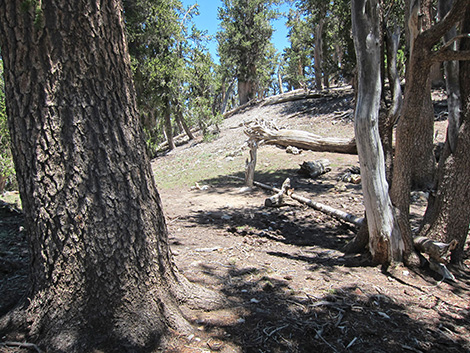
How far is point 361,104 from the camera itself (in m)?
3.71

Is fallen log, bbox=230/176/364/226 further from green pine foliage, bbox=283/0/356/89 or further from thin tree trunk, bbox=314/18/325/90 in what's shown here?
thin tree trunk, bbox=314/18/325/90

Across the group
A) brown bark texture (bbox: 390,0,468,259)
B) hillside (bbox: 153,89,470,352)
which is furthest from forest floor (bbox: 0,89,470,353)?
brown bark texture (bbox: 390,0,468,259)

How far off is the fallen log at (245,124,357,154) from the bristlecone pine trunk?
7.42m

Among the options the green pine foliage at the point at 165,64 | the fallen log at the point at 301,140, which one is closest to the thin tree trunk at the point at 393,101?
the fallen log at the point at 301,140

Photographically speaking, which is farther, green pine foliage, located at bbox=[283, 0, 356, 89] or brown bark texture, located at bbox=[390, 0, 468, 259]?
green pine foliage, located at bbox=[283, 0, 356, 89]

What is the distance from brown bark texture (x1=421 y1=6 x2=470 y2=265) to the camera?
3906 mm

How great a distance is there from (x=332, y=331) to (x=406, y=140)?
2.47 metres

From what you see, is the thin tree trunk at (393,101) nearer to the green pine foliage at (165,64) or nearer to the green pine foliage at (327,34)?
the green pine foliage at (327,34)

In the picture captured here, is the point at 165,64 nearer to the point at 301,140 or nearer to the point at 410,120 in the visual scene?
the point at 301,140

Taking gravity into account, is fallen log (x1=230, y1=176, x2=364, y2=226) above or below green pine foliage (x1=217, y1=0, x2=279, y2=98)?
below

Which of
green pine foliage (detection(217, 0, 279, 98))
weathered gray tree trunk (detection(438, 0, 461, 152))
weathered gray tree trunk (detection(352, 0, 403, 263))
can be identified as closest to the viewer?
weathered gray tree trunk (detection(352, 0, 403, 263))

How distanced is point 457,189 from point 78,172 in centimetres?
402

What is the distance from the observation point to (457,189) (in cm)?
398

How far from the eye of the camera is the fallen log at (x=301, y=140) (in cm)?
954
